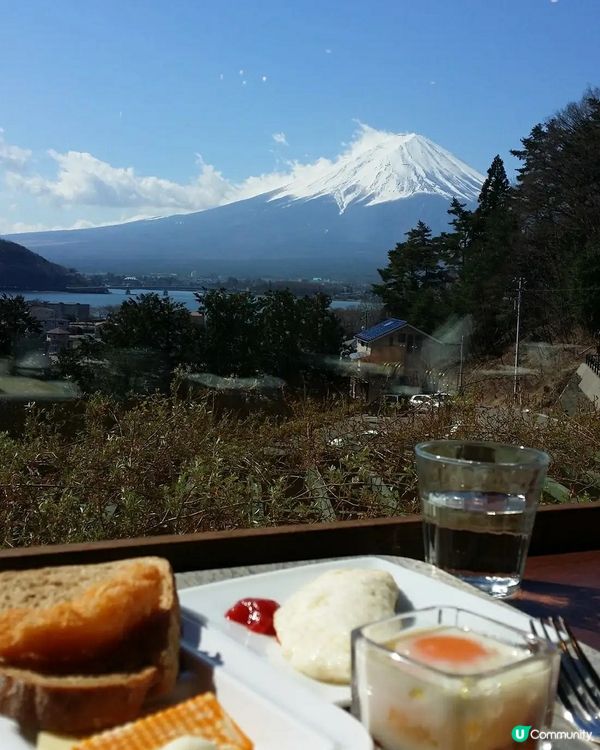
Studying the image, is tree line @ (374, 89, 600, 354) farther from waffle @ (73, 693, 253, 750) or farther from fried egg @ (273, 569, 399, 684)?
waffle @ (73, 693, 253, 750)

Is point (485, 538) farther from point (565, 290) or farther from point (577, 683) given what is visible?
point (565, 290)

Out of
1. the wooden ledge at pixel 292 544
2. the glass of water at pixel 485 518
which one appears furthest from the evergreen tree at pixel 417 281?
the glass of water at pixel 485 518

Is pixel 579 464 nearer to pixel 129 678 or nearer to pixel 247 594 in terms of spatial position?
pixel 247 594

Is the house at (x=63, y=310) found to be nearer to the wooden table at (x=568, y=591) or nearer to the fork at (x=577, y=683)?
the wooden table at (x=568, y=591)

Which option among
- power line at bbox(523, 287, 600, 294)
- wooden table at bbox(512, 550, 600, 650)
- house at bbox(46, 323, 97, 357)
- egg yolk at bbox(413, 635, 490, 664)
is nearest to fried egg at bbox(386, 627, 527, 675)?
egg yolk at bbox(413, 635, 490, 664)

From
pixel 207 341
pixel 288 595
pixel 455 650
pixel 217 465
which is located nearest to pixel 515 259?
pixel 207 341

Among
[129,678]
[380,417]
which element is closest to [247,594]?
[129,678]
